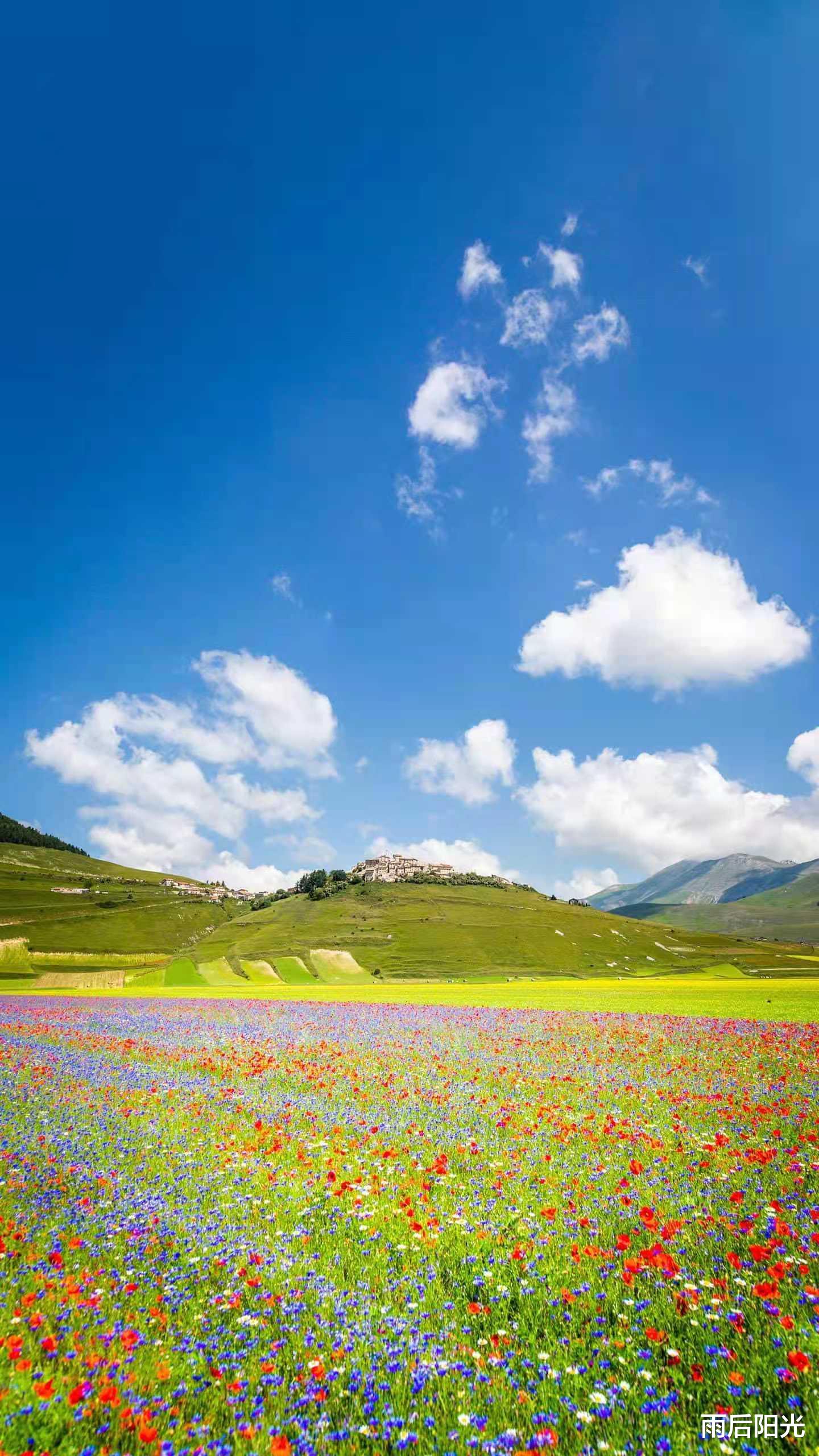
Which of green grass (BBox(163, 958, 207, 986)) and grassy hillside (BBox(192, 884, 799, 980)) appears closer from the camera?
green grass (BBox(163, 958, 207, 986))

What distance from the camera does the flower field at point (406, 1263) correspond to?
17.1ft

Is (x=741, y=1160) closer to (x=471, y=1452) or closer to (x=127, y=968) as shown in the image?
(x=471, y=1452)

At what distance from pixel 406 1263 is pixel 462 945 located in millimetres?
156900

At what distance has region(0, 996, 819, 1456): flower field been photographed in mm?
5203

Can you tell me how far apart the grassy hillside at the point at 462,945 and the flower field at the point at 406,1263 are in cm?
10751

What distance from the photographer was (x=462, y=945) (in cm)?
15600

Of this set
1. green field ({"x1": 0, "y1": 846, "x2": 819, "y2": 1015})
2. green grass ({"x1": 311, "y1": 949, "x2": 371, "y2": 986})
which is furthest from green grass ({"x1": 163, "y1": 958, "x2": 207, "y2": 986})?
green grass ({"x1": 311, "y1": 949, "x2": 371, "y2": 986})

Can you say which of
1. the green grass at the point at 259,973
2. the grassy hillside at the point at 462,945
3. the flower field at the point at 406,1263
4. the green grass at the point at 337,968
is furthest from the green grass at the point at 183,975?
the flower field at the point at 406,1263

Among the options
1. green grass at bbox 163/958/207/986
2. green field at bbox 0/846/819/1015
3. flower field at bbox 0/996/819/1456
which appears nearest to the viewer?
flower field at bbox 0/996/819/1456

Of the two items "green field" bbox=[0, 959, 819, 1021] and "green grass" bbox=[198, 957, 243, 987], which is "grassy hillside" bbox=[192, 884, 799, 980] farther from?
"green field" bbox=[0, 959, 819, 1021]

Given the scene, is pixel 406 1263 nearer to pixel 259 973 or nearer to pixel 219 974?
pixel 219 974

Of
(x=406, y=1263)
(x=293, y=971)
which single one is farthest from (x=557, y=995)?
(x=293, y=971)

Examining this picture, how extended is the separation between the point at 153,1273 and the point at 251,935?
173 m

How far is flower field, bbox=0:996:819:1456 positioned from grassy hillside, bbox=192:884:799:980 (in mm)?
107506
